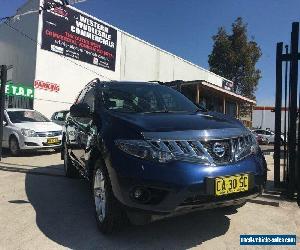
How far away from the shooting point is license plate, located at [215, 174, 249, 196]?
343 centimetres

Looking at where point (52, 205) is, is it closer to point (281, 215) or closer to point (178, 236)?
point (178, 236)

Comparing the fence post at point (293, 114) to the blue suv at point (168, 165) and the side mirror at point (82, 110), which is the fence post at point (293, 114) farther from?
the side mirror at point (82, 110)

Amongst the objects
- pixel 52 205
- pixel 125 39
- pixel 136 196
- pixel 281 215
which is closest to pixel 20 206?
pixel 52 205

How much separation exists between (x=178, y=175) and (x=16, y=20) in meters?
20.1

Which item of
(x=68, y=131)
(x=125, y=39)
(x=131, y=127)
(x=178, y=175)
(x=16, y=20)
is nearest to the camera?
(x=178, y=175)

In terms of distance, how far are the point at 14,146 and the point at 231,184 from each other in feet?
30.3

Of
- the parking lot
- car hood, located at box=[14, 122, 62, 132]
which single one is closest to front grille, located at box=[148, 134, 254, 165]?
the parking lot

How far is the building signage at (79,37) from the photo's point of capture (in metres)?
19.9

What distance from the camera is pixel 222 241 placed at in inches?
149

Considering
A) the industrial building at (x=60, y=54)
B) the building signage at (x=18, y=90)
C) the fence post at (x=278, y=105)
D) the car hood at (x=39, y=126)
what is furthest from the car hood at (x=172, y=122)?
the industrial building at (x=60, y=54)

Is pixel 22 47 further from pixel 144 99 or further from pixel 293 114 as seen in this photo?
pixel 293 114

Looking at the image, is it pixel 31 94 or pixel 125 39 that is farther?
pixel 125 39

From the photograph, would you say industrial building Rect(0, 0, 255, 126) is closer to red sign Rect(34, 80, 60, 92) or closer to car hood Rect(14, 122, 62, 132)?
red sign Rect(34, 80, 60, 92)

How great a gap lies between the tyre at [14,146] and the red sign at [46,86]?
8010mm
